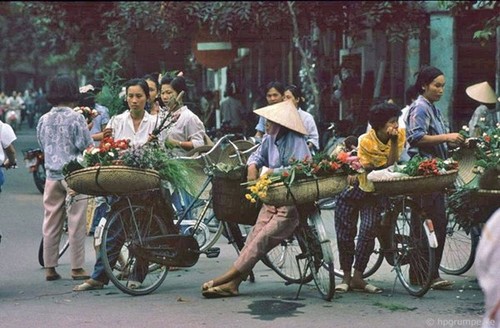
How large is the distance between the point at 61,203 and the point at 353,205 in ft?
7.89

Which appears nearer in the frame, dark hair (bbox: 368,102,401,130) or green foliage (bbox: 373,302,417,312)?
green foliage (bbox: 373,302,417,312)

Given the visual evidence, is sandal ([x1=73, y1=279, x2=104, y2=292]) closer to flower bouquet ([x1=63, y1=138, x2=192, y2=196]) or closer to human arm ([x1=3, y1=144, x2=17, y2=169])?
flower bouquet ([x1=63, y1=138, x2=192, y2=196])

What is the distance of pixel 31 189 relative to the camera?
19.1 metres

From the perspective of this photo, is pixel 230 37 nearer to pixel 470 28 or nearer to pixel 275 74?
pixel 470 28

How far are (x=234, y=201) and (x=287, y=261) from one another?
758 millimetres

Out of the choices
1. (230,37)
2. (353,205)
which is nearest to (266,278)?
(353,205)

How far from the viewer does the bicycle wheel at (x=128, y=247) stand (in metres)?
8.39

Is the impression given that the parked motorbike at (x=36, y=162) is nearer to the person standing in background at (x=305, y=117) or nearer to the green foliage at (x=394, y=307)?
the person standing in background at (x=305, y=117)

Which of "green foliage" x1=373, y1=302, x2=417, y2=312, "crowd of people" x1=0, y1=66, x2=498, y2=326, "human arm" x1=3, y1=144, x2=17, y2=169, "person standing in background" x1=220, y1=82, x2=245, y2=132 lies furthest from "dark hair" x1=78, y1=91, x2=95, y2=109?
"person standing in background" x1=220, y1=82, x2=245, y2=132

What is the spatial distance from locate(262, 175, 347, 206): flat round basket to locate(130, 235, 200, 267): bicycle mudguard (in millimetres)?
1015

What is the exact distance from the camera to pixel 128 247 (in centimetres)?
848

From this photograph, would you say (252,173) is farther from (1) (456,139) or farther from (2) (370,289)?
(1) (456,139)

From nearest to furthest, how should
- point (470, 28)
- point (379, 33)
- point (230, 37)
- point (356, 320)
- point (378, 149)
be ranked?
point (356, 320), point (378, 149), point (470, 28), point (230, 37), point (379, 33)

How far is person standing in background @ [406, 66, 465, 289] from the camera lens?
857 centimetres
